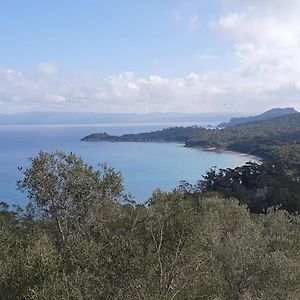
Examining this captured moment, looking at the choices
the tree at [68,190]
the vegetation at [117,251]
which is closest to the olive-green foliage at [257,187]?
the vegetation at [117,251]

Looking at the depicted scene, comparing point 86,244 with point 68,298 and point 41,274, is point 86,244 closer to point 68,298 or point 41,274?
point 41,274

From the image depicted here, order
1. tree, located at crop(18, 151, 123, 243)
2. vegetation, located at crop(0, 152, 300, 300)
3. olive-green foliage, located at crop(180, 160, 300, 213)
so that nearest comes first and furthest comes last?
vegetation, located at crop(0, 152, 300, 300), tree, located at crop(18, 151, 123, 243), olive-green foliage, located at crop(180, 160, 300, 213)

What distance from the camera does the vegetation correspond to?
11312 millimetres

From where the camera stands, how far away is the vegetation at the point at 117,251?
37.1ft

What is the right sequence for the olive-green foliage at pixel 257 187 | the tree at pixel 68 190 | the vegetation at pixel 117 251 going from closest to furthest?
the vegetation at pixel 117 251 → the tree at pixel 68 190 → the olive-green foliage at pixel 257 187

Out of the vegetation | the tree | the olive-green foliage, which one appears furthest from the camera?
the olive-green foliage

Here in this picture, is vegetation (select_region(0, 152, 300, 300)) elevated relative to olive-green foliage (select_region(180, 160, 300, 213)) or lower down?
elevated

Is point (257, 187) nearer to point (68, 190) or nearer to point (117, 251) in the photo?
point (68, 190)

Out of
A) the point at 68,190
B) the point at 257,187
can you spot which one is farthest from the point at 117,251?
the point at 257,187

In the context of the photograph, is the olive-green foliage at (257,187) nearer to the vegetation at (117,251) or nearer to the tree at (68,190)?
the vegetation at (117,251)

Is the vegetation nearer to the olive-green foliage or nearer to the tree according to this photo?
the tree

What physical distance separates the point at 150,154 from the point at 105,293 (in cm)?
15114

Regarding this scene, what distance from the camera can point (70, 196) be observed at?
17062mm

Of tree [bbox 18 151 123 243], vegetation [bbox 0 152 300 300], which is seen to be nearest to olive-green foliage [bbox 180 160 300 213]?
vegetation [bbox 0 152 300 300]
